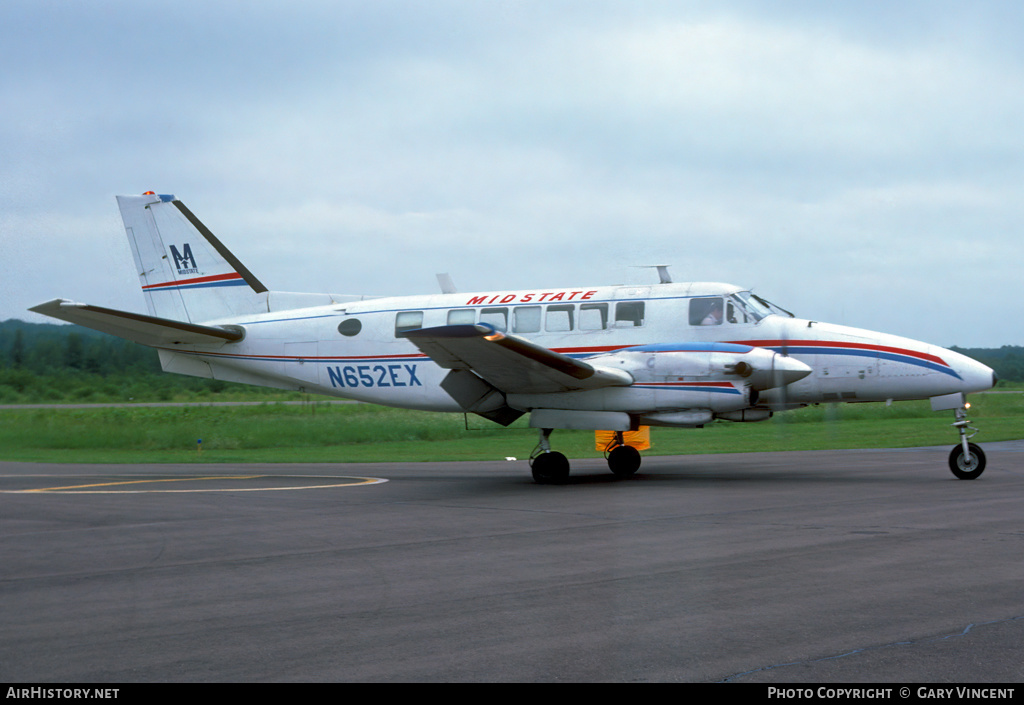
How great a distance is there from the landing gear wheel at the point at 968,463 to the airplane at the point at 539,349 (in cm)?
2

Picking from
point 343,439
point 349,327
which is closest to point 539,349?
point 349,327

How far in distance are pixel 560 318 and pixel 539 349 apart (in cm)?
294

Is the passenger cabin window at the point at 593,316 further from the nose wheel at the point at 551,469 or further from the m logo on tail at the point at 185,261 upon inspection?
the m logo on tail at the point at 185,261

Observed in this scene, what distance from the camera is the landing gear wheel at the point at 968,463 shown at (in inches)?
Result: 574

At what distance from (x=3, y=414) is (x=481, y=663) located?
30.6 metres

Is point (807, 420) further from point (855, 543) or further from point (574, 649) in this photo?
point (574, 649)

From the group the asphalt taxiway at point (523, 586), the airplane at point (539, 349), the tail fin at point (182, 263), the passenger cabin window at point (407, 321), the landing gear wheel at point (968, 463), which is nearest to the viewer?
the asphalt taxiway at point (523, 586)

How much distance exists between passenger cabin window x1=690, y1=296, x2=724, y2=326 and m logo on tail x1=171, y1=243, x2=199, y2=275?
34.7 ft

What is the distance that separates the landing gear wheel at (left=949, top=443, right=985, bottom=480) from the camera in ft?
47.8

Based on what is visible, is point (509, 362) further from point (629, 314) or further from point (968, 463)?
point (968, 463)

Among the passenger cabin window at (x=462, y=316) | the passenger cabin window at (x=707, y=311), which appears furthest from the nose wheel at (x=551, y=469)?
the passenger cabin window at (x=707, y=311)

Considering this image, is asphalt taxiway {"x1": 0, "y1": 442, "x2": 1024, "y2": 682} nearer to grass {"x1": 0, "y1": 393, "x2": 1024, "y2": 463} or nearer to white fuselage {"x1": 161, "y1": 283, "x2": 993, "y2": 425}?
white fuselage {"x1": 161, "y1": 283, "x2": 993, "y2": 425}
